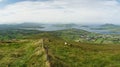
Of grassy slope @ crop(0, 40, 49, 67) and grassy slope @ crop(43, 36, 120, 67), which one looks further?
grassy slope @ crop(0, 40, 49, 67)

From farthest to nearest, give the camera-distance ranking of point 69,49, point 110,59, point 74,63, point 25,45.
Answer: point 25,45
point 69,49
point 110,59
point 74,63

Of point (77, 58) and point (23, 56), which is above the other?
point (23, 56)

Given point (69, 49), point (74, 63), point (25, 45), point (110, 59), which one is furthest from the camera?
point (25, 45)

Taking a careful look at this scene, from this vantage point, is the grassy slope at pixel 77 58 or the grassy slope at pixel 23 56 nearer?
the grassy slope at pixel 77 58

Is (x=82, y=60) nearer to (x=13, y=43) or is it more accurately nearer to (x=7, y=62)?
(x=7, y=62)

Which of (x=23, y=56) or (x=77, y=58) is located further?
(x=23, y=56)

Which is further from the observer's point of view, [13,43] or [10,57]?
[13,43]

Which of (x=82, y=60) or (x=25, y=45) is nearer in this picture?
(x=82, y=60)

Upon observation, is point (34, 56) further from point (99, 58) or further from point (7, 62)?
point (99, 58)

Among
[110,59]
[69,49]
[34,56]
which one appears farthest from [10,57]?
[110,59]

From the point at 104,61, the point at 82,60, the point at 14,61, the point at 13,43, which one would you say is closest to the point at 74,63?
the point at 82,60
